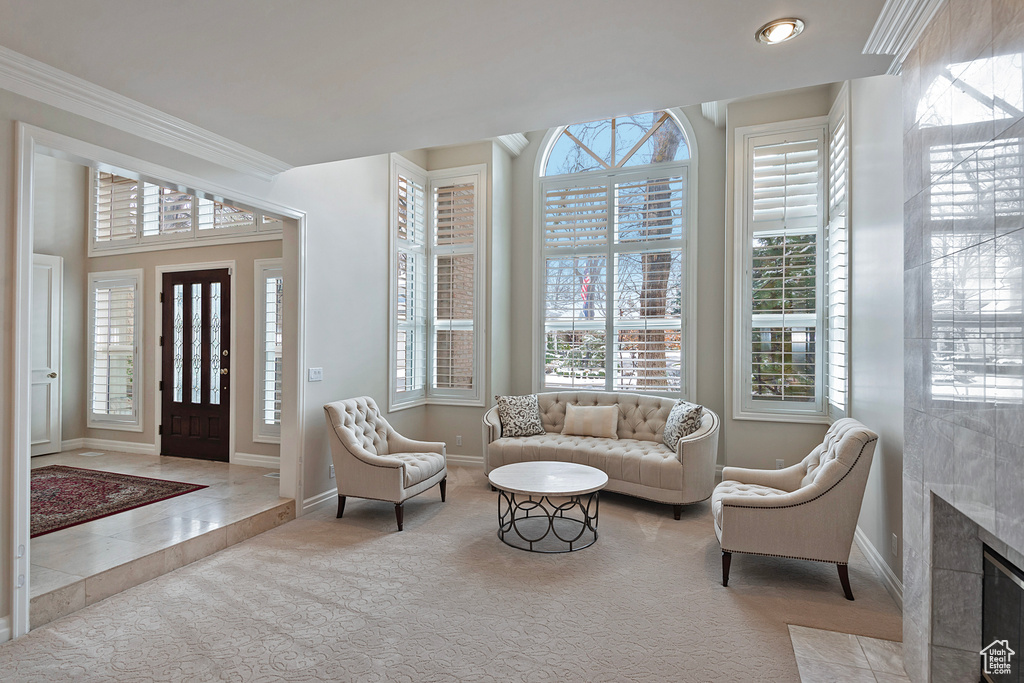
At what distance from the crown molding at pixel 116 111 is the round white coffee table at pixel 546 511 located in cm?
273

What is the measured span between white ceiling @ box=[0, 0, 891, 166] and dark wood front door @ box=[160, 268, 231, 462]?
10.2 feet

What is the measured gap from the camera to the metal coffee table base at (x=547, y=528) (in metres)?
3.53

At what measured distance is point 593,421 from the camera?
199 inches

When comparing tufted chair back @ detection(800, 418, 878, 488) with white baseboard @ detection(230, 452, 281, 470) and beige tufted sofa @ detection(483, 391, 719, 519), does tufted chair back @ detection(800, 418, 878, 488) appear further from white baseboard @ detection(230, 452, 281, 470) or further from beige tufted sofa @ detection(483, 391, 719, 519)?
white baseboard @ detection(230, 452, 281, 470)

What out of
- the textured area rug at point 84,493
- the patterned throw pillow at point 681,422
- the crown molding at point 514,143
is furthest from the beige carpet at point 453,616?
the crown molding at point 514,143

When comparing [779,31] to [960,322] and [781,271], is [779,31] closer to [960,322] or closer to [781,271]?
[960,322]

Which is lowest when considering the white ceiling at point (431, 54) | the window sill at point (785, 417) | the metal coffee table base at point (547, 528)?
the metal coffee table base at point (547, 528)

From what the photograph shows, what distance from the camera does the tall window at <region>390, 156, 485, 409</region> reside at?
5578 mm

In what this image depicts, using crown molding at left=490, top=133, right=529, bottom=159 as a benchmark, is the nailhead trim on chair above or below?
below

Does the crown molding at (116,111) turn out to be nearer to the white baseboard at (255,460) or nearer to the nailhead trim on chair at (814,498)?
the white baseboard at (255,460)

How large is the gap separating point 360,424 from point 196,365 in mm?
2583

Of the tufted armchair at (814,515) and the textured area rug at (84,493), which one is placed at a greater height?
the tufted armchair at (814,515)

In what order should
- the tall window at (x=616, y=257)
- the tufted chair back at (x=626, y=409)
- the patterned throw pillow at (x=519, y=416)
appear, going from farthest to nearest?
1. the tall window at (x=616, y=257)
2. the patterned throw pillow at (x=519, y=416)
3. the tufted chair back at (x=626, y=409)

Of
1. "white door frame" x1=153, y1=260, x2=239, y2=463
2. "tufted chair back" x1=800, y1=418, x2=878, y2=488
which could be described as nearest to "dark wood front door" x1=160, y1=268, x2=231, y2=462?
"white door frame" x1=153, y1=260, x2=239, y2=463
